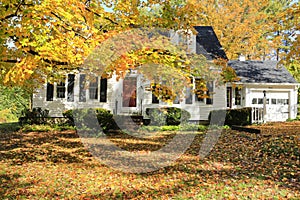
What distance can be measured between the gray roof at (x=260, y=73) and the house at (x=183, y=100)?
7 centimetres

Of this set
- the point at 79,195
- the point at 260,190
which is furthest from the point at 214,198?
the point at 79,195

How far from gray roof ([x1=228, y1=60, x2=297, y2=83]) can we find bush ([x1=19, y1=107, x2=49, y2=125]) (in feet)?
45.3

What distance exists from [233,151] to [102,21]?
562 centimetres

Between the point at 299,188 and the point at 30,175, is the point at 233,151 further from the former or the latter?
the point at 30,175

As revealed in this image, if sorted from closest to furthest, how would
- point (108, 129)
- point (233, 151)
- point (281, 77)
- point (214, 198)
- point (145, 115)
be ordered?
1. point (214, 198)
2. point (233, 151)
3. point (108, 129)
4. point (145, 115)
5. point (281, 77)

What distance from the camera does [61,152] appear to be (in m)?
9.06

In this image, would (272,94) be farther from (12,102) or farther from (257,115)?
(12,102)

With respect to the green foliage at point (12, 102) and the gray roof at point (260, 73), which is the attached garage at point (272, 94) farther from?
the green foliage at point (12, 102)

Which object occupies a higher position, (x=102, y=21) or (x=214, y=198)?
(x=102, y=21)

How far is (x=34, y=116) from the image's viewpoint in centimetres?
1541

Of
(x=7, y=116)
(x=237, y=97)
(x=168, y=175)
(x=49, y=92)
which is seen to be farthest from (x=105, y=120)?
(x=237, y=97)

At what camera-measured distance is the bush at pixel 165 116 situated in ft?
50.7

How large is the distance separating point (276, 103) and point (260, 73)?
2.78 metres

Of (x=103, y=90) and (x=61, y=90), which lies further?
(x=103, y=90)
